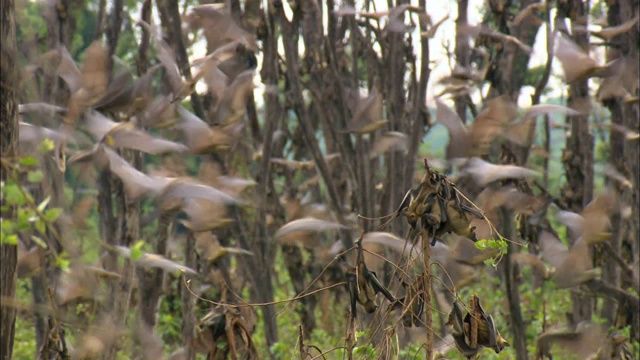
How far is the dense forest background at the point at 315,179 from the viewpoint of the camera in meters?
2.03

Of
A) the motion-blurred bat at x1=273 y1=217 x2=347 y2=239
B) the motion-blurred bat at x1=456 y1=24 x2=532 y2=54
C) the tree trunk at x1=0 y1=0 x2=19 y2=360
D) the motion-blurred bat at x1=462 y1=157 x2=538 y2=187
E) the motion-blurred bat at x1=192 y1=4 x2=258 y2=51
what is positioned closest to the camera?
the tree trunk at x1=0 y1=0 x2=19 y2=360

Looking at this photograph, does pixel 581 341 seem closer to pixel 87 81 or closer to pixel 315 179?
pixel 87 81

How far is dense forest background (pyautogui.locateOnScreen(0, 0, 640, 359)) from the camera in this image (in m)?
2.03

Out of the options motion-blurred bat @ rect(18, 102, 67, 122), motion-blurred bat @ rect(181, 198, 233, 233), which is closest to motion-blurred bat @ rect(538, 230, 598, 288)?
motion-blurred bat @ rect(181, 198, 233, 233)

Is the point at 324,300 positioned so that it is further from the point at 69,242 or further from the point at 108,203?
the point at 69,242

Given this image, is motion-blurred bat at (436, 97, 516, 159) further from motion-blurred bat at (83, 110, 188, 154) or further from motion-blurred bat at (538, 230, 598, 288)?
motion-blurred bat at (83, 110, 188, 154)

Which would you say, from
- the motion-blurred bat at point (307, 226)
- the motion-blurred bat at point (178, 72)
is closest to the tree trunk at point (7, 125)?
the motion-blurred bat at point (178, 72)

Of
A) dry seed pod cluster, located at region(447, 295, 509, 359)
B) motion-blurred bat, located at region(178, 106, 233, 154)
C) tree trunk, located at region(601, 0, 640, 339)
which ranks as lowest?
tree trunk, located at region(601, 0, 640, 339)

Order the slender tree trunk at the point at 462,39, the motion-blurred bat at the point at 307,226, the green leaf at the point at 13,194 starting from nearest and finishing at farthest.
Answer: the green leaf at the point at 13,194 < the motion-blurred bat at the point at 307,226 < the slender tree trunk at the point at 462,39

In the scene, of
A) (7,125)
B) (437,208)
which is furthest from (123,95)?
(437,208)

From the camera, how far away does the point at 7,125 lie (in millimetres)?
1596

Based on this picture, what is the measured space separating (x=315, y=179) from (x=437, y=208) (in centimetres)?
306

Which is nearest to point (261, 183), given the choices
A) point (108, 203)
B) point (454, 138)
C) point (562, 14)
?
point (108, 203)

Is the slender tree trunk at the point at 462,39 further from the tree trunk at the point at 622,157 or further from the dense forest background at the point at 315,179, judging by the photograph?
the tree trunk at the point at 622,157
